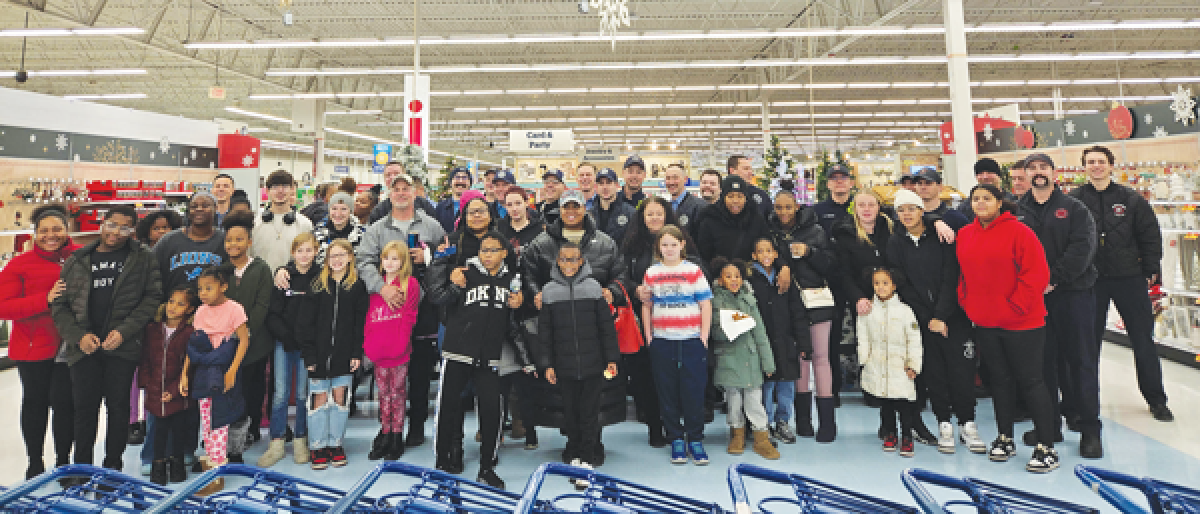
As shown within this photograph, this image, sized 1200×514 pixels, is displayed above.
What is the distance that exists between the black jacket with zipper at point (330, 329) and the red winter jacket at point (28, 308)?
1.11 m

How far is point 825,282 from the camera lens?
3469 mm

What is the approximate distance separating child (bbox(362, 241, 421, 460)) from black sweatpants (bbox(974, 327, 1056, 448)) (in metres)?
3.13

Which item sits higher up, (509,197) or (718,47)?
(718,47)

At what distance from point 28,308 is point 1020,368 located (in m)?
4.91

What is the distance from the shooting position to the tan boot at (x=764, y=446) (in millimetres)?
3098

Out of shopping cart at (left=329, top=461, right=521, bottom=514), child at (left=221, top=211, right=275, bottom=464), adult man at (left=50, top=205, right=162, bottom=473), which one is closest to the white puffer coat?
shopping cart at (left=329, top=461, right=521, bottom=514)

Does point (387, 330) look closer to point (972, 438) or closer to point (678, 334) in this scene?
point (678, 334)

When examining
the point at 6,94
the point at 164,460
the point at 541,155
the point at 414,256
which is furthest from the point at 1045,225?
the point at 541,155

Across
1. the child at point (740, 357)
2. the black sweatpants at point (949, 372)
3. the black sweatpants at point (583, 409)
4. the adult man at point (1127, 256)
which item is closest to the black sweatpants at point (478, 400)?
the black sweatpants at point (583, 409)

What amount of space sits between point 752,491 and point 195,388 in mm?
2803

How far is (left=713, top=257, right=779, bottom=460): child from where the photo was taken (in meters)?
3.14

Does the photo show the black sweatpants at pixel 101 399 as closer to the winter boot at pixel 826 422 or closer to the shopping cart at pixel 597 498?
the shopping cart at pixel 597 498

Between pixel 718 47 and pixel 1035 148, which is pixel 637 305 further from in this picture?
pixel 1035 148

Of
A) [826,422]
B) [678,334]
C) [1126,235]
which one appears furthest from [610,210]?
[1126,235]
